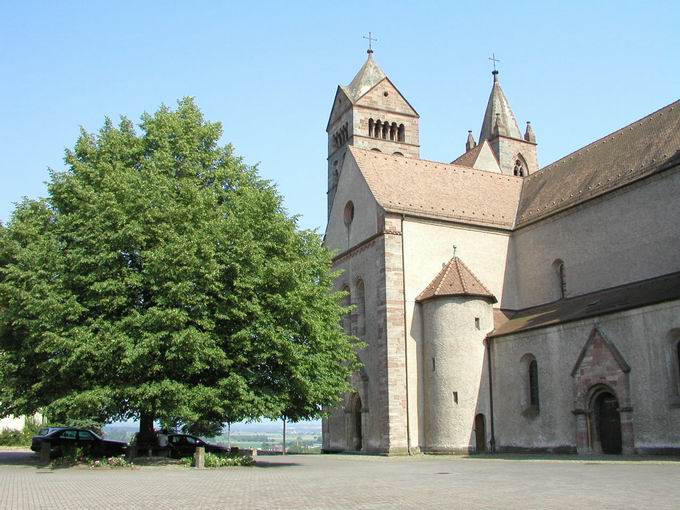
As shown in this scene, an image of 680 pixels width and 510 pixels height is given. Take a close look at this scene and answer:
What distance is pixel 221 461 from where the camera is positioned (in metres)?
24.5

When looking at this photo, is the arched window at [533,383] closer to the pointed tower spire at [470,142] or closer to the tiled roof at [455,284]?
the tiled roof at [455,284]

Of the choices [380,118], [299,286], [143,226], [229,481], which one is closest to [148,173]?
[143,226]

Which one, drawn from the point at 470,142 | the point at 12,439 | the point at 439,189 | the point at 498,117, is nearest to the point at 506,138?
the point at 498,117

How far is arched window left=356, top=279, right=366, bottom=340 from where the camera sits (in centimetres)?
3750

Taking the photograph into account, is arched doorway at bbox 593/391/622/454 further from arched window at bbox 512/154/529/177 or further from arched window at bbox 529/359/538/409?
arched window at bbox 512/154/529/177

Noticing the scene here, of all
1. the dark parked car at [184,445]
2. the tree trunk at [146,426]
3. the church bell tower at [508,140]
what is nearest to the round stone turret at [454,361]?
the dark parked car at [184,445]

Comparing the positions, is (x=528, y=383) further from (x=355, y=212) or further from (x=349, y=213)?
(x=349, y=213)

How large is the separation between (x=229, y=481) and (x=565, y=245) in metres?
24.0

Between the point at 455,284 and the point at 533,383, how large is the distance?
238 inches

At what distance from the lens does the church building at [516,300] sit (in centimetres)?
2773

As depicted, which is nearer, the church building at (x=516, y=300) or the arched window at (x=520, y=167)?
the church building at (x=516, y=300)

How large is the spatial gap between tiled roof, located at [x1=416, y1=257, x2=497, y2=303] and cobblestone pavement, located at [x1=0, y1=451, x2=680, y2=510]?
1369 cm

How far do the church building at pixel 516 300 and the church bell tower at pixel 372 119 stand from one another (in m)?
16.9

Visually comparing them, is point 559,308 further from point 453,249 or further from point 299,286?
point 299,286
